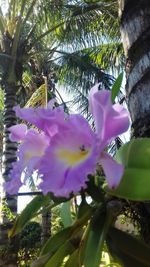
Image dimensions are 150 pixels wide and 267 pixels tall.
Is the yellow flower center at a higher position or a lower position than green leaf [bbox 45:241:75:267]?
higher

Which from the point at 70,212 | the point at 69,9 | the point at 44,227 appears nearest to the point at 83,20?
the point at 69,9

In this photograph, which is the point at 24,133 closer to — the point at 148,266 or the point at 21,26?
the point at 148,266

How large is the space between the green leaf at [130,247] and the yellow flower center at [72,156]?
204 millimetres

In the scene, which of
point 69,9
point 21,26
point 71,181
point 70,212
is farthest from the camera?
point 69,9

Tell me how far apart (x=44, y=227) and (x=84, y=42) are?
3477mm

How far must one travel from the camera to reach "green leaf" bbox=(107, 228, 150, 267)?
2.25ft

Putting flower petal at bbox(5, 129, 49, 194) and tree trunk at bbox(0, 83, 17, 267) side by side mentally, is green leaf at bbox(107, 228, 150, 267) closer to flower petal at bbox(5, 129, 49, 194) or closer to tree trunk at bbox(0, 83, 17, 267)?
flower petal at bbox(5, 129, 49, 194)

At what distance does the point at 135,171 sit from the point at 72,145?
11cm

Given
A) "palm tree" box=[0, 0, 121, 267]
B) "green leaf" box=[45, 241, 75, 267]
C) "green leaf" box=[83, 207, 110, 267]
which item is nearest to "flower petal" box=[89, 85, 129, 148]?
"green leaf" box=[83, 207, 110, 267]

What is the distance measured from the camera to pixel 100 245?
62 centimetres

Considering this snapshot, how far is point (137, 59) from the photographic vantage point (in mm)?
919

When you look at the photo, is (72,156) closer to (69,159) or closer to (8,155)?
(69,159)

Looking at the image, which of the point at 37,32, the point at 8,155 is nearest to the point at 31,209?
the point at 8,155

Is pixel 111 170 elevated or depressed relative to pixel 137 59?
depressed
